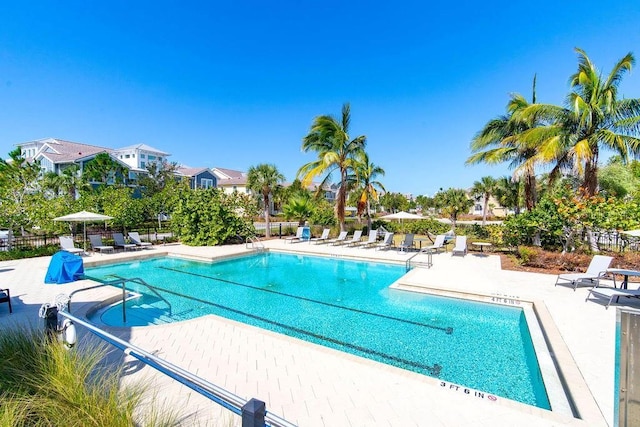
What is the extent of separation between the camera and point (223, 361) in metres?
4.89

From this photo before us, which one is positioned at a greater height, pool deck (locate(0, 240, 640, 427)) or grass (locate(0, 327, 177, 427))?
grass (locate(0, 327, 177, 427))

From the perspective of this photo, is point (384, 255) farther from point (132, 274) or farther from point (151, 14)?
point (151, 14)

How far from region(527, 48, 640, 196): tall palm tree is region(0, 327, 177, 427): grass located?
15.1m

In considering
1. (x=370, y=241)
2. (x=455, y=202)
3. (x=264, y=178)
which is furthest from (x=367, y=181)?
(x=455, y=202)

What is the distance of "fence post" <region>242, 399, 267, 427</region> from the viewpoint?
6.49ft

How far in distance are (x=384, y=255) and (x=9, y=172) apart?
97.7 feet

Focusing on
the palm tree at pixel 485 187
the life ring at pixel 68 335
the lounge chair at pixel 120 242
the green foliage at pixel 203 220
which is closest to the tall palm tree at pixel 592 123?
the life ring at pixel 68 335

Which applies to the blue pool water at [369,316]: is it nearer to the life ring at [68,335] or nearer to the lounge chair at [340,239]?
the life ring at [68,335]

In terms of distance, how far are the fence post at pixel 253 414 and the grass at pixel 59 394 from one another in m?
1.20

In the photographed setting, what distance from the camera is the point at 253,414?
1977 mm

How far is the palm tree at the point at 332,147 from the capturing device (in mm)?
19250

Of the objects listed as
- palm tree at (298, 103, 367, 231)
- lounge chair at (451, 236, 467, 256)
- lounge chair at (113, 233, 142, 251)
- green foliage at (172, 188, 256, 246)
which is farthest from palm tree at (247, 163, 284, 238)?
lounge chair at (451, 236, 467, 256)

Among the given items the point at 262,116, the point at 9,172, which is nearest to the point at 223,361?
the point at 262,116

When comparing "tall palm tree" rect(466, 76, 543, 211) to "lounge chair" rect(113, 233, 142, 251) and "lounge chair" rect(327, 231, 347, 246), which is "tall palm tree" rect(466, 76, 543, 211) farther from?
"lounge chair" rect(113, 233, 142, 251)
